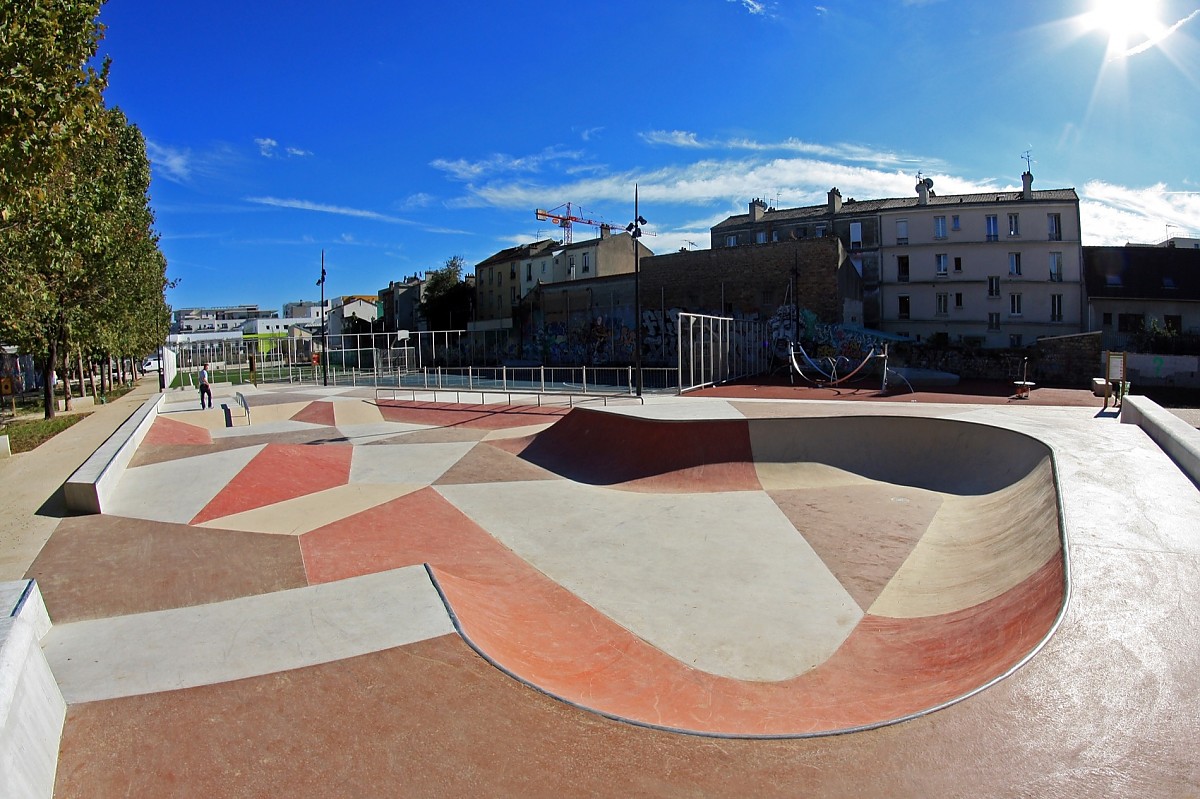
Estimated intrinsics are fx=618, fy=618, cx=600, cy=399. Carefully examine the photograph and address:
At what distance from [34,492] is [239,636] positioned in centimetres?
789

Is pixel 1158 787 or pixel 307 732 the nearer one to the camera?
pixel 1158 787

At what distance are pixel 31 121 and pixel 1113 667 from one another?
39.3ft

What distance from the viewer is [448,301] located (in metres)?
62.9

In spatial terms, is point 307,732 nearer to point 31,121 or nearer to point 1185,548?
point 1185,548

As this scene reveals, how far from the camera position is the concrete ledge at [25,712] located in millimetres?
2662

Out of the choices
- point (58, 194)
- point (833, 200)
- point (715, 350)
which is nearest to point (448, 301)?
point (833, 200)

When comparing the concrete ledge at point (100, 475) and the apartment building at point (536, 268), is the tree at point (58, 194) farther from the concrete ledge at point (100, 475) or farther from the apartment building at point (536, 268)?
the apartment building at point (536, 268)

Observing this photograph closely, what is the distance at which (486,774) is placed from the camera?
318cm

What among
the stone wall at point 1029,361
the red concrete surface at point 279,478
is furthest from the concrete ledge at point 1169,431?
the stone wall at point 1029,361

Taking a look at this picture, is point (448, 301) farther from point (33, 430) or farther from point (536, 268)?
point (33, 430)

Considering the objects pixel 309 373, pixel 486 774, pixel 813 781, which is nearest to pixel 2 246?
pixel 486 774

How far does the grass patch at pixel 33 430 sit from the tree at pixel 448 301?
42648mm

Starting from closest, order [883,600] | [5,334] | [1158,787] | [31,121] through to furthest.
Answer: [1158,787], [883,600], [31,121], [5,334]

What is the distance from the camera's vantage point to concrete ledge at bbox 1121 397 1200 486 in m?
6.94
